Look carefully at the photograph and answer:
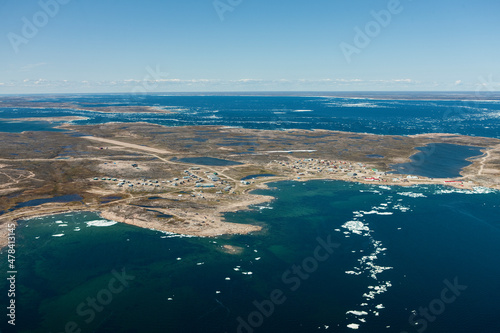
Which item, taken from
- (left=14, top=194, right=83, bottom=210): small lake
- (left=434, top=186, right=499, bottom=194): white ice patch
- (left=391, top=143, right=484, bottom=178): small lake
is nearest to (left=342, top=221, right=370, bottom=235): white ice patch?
(left=434, top=186, right=499, bottom=194): white ice patch

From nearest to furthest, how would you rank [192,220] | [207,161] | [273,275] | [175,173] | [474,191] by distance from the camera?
[273,275]
[192,220]
[474,191]
[175,173]
[207,161]

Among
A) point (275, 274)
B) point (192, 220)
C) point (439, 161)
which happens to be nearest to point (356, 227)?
point (275, 274)

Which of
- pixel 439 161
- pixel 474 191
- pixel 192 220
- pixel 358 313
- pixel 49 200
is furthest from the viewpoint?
pixel 439 161

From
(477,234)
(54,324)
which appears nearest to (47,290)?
(54,324)

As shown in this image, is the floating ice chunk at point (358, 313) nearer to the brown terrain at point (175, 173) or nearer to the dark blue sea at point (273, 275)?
the dark blue sea at point (273, 275)

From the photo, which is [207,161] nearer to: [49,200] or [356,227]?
[49,200]
